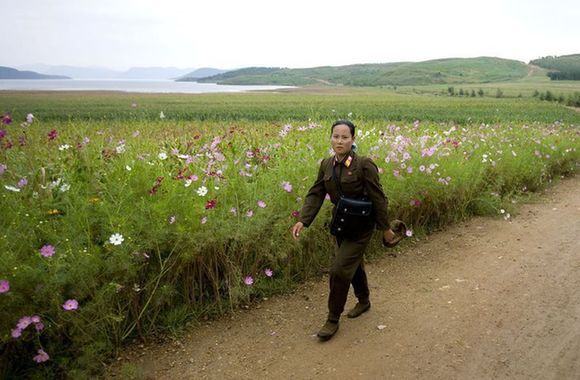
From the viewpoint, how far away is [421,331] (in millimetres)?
3695

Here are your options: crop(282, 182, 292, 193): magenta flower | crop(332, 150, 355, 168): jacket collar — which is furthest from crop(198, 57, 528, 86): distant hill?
crop(332, 150, 355, 168): jacket collar

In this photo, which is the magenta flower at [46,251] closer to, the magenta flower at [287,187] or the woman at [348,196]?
the woman at [348,196]

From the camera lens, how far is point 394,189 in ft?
18.6

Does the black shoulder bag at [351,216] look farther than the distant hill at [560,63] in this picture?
No

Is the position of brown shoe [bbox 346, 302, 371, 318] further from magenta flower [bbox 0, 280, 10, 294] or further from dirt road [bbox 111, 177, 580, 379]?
magenta flower [bbox 0, 280, 10, 294]

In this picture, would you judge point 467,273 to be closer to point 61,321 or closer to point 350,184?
point 350,184

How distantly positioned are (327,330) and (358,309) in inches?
20.6

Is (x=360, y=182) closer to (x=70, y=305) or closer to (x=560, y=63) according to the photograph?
(x=70, y=305)

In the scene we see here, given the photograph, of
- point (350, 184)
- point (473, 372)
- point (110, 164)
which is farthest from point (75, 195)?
point (473, 372)

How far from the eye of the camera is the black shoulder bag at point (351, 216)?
3500 mm

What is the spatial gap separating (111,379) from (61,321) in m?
0.55

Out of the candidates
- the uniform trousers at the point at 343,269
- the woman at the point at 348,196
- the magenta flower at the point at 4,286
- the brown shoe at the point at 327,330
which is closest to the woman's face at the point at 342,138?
the woman at the point at 348,196

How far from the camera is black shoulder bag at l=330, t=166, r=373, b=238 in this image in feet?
11.5

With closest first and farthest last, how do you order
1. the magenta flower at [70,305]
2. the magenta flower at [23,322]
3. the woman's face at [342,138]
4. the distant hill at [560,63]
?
the magenta flower at [23,322] < the magenta flower at [70,305] < the woman's face at [342,138] < the distant hill at [560,63]
